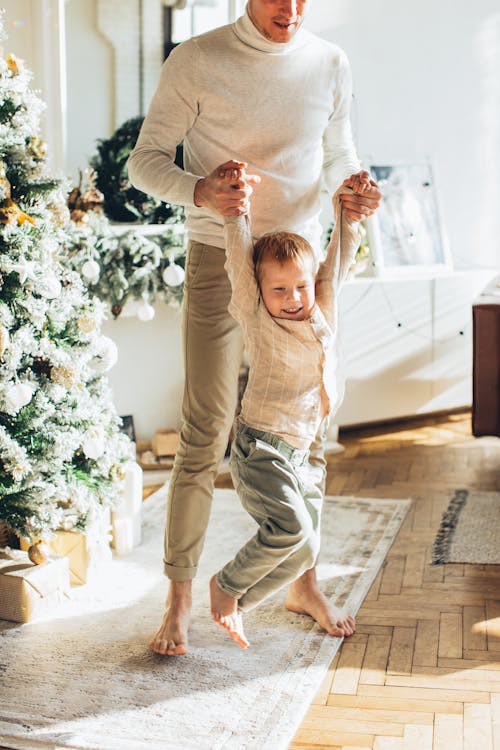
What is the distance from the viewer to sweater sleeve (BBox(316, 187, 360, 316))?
2.21 m

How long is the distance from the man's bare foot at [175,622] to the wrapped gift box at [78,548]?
1.50ft

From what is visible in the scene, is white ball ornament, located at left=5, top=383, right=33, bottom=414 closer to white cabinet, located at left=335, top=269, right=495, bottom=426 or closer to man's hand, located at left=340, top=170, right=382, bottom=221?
man's hand, located at left=340, top=170, right=382, bottom=221

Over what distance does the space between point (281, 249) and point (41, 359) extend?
0.84 meters

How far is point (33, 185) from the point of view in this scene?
254 cm

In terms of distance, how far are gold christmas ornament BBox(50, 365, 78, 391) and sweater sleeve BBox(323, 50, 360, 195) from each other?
2.59ft

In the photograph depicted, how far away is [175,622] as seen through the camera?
2.37 meters

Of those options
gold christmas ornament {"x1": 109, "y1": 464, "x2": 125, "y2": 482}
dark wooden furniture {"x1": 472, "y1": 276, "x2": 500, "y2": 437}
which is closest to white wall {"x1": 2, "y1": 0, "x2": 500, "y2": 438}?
dark wooden furniture {"x1": 472, "y1": 276, "x2": 500, "y2": 437}

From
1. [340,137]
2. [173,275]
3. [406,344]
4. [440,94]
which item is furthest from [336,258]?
[440,94]

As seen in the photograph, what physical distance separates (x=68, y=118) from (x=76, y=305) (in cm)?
123

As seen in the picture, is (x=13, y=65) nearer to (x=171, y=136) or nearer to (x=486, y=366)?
(x=171, y=136)

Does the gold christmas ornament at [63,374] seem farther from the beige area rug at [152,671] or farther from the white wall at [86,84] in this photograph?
the white wall at [86,84]

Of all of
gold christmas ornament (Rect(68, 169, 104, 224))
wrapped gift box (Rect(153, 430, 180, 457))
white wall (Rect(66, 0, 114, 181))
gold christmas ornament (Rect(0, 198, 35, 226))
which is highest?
white wall (Rect(66, 0, 114, 181))

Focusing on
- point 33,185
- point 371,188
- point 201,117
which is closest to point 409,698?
point 371,188

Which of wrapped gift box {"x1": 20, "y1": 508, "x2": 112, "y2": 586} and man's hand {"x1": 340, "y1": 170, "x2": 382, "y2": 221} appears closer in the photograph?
man's hand {"x1": 340, "y1": 170, "x2": 382, "y2": 221}
